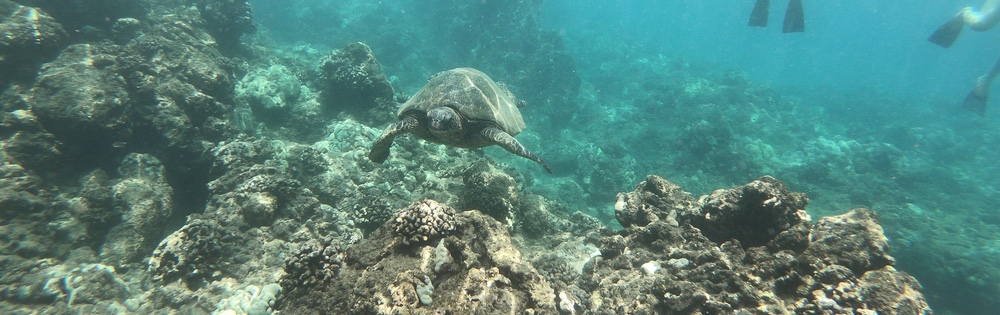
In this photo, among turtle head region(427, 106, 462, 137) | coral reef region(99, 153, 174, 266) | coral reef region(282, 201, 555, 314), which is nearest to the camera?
coral reef region(282, 201, 555, 314)

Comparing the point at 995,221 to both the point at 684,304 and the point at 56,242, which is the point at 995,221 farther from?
the point at 56,242

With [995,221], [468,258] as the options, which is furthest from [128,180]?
[995,221]

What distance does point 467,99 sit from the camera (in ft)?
20.9

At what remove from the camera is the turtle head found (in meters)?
5.76

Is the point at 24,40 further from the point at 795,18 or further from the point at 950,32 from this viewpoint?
the point at 950,32

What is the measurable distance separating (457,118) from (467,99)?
22.0 inches

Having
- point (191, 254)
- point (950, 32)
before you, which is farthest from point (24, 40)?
point (950, 32)

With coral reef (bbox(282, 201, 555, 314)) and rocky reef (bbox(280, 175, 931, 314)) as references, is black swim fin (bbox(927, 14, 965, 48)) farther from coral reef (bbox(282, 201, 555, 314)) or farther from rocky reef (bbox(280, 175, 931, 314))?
coral reef (bbox(282, 201, 555, 314))

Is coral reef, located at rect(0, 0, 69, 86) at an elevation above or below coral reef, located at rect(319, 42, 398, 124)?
above

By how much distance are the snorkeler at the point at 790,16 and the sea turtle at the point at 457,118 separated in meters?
18.1

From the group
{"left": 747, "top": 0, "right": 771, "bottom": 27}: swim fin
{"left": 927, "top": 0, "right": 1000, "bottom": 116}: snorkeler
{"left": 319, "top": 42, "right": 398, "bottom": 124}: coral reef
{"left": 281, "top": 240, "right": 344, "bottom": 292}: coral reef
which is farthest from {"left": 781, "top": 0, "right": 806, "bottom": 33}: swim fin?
{"left": 281, "top": 240, "right": 344, "bottom": 292}: coral reef

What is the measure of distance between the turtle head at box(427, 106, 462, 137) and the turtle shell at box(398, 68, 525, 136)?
29 centimetres

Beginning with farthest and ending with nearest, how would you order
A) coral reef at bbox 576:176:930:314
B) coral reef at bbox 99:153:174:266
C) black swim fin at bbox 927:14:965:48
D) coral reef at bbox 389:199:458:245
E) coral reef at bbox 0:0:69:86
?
black swim fin at bbox 927:14:965:48 → coral reef at bbox 0:0:69:86 → coral reef at bbox 99:153:174:266 → coral reef at bbox 389:199:458:245 → coral reef at bbox 576:176:930:314

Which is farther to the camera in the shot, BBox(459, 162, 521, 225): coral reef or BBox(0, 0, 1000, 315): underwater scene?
BBox(459, 162, 521, 225): coral reef
